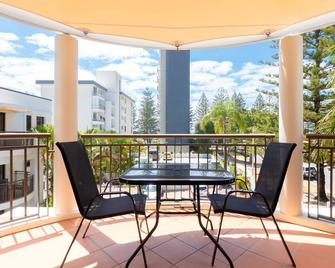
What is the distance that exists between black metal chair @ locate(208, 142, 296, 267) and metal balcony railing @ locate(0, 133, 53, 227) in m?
2.07

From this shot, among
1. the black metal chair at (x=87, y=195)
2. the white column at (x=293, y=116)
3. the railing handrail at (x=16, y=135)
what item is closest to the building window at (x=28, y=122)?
the railing handrail at (x=16, y=135)

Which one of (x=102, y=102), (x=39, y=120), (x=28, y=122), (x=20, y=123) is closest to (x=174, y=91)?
(x=39, y=120)

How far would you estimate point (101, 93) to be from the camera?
29438mm

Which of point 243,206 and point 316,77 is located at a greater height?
point 316,77

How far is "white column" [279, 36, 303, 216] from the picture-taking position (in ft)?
10.1

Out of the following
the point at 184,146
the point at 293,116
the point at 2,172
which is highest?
the point at 293,116

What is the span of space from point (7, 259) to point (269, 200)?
2395 mm

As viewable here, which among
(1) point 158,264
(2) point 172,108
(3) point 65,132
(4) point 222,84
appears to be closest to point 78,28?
(3) point 65,132

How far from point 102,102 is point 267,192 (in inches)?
1139

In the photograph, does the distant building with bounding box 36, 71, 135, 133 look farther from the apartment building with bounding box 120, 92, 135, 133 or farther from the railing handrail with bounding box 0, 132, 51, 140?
the railing handrail with bounding box 0, 132, 51, 140

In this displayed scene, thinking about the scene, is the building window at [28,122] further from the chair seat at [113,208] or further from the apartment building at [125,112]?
the apartment building at [125,112]

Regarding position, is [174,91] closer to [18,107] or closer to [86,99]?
[18,107]

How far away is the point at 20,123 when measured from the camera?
14250 millimetres

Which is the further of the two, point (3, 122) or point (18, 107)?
point (18, 107)
